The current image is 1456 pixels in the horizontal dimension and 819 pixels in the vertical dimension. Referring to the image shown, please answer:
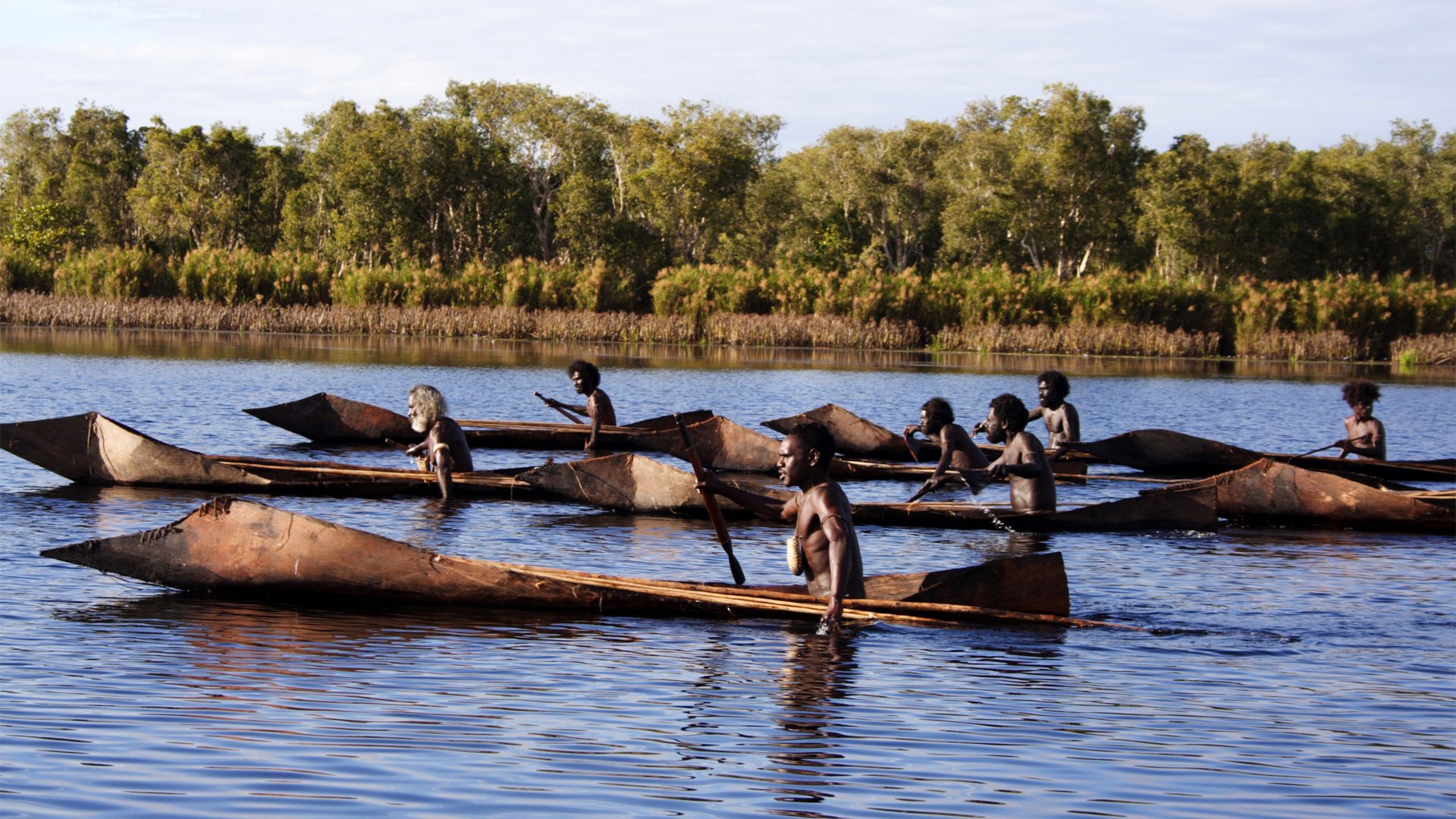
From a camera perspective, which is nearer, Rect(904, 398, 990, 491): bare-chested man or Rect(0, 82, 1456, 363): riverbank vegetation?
Rect(904, 398, 990, 491): bare-chested man

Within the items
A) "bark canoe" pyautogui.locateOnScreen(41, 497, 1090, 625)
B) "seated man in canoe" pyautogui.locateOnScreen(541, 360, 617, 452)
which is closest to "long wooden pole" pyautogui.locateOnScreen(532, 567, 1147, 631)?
"bark canoe" pyautogui.locateOnScreen(41, 497, 1090, 625)

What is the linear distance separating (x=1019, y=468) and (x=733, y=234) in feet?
157

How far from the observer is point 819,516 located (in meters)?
7.29

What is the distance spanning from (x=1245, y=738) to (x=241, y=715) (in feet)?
13.0

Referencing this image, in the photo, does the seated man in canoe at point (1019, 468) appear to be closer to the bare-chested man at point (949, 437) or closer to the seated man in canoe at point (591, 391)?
the bare-chested man at point (949, 437)

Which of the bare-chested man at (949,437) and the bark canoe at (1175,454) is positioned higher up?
the bare-chested man at (949,437)

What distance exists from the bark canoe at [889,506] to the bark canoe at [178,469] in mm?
476

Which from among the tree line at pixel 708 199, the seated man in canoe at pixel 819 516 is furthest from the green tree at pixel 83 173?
the seated man in canoe at pixel 819 516

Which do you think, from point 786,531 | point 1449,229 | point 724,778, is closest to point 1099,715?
point 724,778

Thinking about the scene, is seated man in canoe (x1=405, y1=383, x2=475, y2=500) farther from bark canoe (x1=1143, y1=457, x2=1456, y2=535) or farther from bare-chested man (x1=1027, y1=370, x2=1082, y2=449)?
bark canoe (x1=1143, y1=457, x2=1456, y2=535)

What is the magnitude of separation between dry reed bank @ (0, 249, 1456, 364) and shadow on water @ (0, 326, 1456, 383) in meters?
0.51

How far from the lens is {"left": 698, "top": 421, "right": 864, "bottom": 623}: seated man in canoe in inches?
281

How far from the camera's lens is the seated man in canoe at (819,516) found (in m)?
7.13

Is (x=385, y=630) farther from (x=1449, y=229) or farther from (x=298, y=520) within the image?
(x=1449, y=229)
